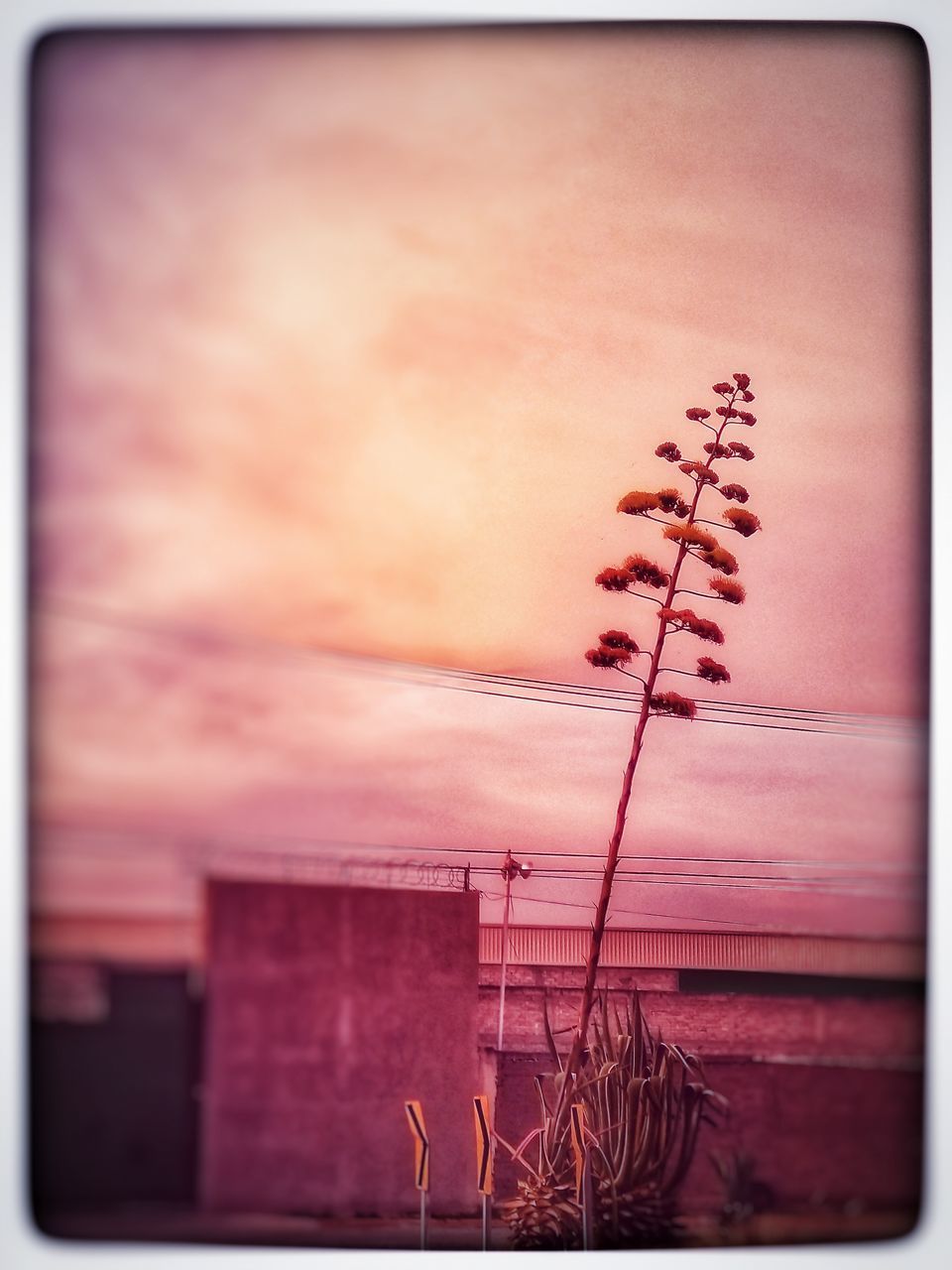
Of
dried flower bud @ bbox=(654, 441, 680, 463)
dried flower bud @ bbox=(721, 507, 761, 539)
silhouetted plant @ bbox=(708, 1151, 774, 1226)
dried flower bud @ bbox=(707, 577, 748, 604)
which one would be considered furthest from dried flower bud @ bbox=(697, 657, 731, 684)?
silhouetted plant @ bbox=(708, 1151, 774, 1226)

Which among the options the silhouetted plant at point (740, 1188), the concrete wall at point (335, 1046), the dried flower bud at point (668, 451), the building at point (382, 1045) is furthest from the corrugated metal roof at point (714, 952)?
the dried flower bud at point (668, 451)

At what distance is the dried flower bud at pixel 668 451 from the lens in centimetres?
183

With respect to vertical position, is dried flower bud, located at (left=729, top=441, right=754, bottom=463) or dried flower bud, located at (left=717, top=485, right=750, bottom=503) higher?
dried flower bud, located at (left=729, top=441, right=754, bottom=463)

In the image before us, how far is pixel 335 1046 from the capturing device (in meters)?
1.70

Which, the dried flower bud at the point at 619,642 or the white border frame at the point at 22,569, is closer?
the white border frame at the point at 22,569

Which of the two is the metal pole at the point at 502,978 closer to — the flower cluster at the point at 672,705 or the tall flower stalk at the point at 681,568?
the tall flower stalk at the point at 681,568

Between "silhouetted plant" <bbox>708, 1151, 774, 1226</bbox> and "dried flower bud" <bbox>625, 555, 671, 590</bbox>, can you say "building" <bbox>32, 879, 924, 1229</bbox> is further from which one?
"dried flower bud" <bbox>625, 555, 671, 590</bbox>

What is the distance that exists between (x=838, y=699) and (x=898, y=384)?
1.84ft

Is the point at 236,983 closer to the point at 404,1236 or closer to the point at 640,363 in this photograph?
the point at 404,1236

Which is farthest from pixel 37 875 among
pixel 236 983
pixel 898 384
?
pixel 898 384

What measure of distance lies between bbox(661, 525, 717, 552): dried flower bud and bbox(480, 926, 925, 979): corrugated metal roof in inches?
25.9

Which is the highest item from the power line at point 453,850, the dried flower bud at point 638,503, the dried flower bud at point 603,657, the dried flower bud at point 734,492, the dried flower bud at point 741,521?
the dried flower bud at point 734,492

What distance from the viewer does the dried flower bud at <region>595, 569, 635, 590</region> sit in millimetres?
1812

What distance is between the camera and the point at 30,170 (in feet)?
5.74
